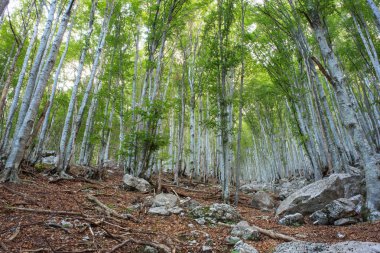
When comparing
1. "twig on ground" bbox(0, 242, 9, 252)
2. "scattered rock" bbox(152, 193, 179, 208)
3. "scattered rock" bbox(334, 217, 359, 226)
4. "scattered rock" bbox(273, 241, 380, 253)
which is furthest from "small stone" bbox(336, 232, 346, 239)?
"twig on ground" bbox(0, 242, 9, 252)

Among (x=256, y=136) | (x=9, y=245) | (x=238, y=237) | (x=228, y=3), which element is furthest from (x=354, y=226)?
(x=256, y=136)

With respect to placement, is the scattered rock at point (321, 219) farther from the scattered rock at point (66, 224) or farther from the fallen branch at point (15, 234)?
the fallen branch at point (15, 234)

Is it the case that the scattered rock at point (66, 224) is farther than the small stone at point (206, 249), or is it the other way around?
the scattered rock at point (66, 224)

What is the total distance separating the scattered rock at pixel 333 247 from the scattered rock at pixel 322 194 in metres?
3.48

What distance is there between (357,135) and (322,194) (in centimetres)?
182

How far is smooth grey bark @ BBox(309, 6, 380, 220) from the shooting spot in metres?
5.10

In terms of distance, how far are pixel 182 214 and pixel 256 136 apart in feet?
74.5

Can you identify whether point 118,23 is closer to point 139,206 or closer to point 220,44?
point 220,44

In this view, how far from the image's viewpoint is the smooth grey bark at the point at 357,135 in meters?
5.10

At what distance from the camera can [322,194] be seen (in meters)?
6.38

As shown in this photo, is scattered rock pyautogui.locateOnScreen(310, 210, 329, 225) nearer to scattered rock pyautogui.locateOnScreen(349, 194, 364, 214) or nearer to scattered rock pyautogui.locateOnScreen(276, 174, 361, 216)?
scattered rock pyautogui.locateOnScreen(349, 194, 364, 214)

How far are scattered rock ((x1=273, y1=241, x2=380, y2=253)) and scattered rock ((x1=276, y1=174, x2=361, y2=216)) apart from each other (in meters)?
3.48

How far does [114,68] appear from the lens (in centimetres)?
1365

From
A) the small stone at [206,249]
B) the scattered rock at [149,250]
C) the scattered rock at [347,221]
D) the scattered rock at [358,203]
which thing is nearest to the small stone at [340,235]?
the scattered rock at [347,221]
